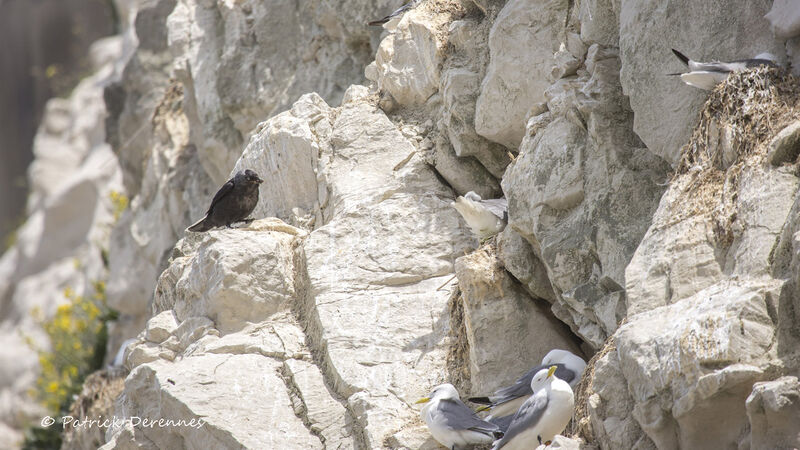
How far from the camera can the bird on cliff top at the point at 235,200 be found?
6770 mm

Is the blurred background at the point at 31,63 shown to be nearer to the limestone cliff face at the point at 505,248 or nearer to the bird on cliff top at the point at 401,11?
the limestone cliff face at the point at 505,248

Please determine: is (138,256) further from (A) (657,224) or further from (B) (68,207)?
(A) (657,224)

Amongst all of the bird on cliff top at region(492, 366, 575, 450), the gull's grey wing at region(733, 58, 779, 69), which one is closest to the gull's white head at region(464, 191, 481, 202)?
the bird on cliff top at region(492, 366, 575, 450)

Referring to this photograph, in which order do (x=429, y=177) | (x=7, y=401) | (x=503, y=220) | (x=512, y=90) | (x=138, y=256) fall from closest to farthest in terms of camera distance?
(x=503, y=220), (x=512, y=90), (x=429, y=177), (x=138, y=256), (x=7, y=401)

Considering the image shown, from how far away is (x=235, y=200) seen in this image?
6789 millimetres

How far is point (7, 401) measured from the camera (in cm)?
1473

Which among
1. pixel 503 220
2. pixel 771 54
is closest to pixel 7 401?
pixel 503 220

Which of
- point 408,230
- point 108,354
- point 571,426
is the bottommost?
point 108,354

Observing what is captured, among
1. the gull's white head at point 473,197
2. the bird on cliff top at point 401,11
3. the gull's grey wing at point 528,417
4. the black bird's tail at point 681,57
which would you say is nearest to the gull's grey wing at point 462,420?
the gull's grey wing at point 528,417

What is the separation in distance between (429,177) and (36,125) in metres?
16.8

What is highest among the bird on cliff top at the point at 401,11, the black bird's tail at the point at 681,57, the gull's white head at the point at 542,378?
the bird on cliff top at the point at 401,11

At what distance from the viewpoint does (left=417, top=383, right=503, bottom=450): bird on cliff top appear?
4633mm

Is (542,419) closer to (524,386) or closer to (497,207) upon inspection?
(524,386)

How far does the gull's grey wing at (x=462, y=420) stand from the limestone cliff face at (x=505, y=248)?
0.28 m
